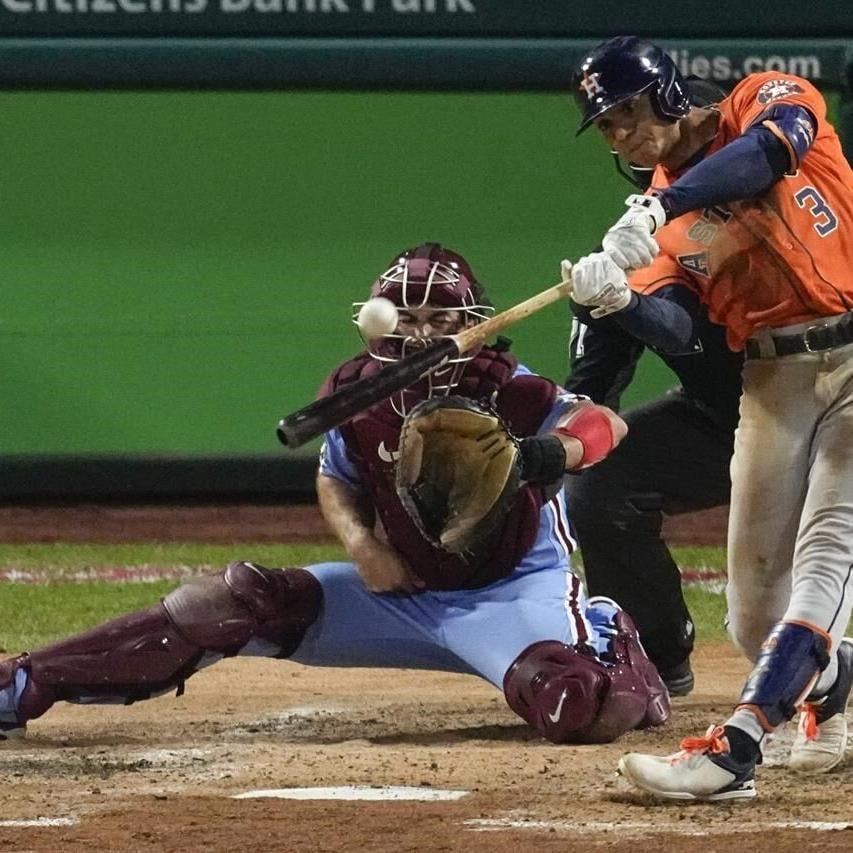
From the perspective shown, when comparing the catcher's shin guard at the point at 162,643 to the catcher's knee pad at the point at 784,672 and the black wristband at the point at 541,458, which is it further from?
the catcher's knee pad at the point at 784,672

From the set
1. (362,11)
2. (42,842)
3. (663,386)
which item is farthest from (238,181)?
(42,842)

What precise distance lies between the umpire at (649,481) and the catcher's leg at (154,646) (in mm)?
1239

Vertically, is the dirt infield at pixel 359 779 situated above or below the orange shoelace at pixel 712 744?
below

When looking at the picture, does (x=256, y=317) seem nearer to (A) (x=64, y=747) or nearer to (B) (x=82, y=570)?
(B) (x=82, y=570)

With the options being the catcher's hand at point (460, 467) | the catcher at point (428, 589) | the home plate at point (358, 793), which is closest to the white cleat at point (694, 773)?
the home plate at point (358, 793)

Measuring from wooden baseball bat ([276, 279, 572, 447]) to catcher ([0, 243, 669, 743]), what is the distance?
0.50ft

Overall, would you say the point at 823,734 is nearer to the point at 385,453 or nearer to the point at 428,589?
the point at 428,589

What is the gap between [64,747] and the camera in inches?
186

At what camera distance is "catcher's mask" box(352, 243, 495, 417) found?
4.61 m

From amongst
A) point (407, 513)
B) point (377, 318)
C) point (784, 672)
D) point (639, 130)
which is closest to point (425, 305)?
point (377, 318)

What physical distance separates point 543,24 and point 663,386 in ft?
5.93

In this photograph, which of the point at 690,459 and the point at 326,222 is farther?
the point at 326,222

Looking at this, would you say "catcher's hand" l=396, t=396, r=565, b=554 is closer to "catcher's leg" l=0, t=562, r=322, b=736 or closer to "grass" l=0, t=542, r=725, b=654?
"catcher's leg" l=0, t=562, r=322, b=736

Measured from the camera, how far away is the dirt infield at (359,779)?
3691mm
